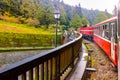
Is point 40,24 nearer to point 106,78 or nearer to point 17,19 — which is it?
point 17,19

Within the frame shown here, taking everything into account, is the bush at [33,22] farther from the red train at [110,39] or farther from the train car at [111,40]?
the train car at [111,40]

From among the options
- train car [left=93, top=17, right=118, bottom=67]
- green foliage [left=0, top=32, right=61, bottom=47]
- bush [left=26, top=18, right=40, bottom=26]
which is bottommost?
green foliage [left=0, top=32, right=61, bottom=47]

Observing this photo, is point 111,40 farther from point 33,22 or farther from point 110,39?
point 33,22

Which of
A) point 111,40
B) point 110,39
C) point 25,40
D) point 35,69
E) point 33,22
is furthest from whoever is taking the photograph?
point 33,22

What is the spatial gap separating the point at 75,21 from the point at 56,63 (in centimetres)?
8380

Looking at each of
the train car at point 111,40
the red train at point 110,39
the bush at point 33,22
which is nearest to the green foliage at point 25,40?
the bush at point 33,22

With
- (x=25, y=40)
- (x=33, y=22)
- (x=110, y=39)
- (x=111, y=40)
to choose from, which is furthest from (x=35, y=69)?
(x=33, y=22)

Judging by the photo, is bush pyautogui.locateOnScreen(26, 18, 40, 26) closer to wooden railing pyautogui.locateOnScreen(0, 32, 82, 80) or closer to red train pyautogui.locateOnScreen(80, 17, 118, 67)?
red train pyautogui.locateOnScreen(80, 17, 118, 67)

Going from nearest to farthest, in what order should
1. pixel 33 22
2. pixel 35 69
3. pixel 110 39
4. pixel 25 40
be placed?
pixel 35 69
pixel 110 39
pixel 25 40
pixel 33 22

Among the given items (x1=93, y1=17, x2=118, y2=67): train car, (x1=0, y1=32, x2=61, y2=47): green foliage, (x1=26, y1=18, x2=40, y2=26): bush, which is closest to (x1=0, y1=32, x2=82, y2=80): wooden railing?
(x1=93, y1=17, x2=118, y2=67): train car

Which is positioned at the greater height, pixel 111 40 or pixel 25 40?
pixel 111 40

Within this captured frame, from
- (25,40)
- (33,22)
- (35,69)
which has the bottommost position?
(25,40)

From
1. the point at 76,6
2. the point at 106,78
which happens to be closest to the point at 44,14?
the point at 76,6

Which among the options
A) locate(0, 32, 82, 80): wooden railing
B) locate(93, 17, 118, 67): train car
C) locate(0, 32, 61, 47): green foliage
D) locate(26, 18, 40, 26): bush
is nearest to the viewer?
locate(0, 32, 82, 80): wooden railing
